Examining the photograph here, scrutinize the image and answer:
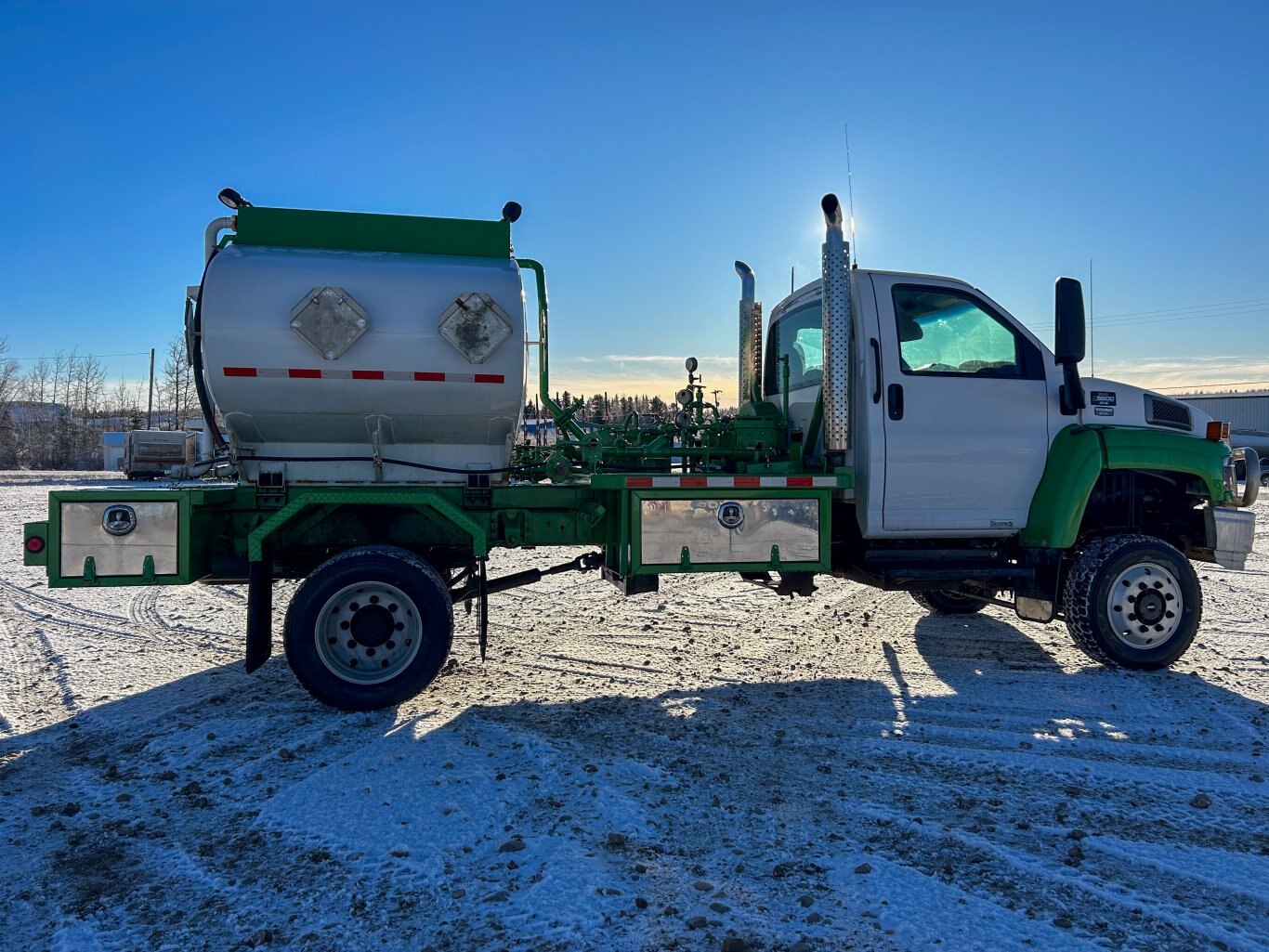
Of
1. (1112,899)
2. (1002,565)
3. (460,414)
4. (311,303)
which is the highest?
(311,303)

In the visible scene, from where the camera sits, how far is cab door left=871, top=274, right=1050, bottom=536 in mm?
5938

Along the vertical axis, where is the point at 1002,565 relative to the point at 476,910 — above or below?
above

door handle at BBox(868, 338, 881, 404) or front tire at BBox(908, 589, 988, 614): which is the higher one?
door handle at BBox(868, 338, 881, 404)

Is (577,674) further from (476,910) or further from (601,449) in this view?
(476,910)

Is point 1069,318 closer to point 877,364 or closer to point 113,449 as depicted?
point 877,364

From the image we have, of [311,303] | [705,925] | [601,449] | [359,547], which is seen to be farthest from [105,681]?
[705,925]

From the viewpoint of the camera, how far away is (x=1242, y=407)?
49.0m

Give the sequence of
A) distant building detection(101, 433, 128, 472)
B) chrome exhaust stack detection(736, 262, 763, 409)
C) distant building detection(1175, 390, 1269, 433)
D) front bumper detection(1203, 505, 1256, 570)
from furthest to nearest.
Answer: distant building detection(1175, 390, 1269, 433), distant building detection(101, 433, 128, 472), chrome exhaust stack detection(736, 262, 763, 409), front bumper detection(1203, 505, 1256, 570)

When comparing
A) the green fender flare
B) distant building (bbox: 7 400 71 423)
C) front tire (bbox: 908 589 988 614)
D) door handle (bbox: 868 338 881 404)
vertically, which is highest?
distant building (bbox: 7 400 71 423)

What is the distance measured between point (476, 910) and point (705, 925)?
83 centimetres

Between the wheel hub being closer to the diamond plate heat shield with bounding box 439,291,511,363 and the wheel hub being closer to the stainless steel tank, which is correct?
the stainless steel tank

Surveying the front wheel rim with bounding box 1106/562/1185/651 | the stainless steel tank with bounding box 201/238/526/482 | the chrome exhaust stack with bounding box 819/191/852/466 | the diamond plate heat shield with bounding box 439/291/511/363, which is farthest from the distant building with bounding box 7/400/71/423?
the front wheel rim with bounding box 1106/562/1185/651

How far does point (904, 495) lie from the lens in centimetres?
594

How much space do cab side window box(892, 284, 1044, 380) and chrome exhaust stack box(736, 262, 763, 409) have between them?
1852 millimetres
